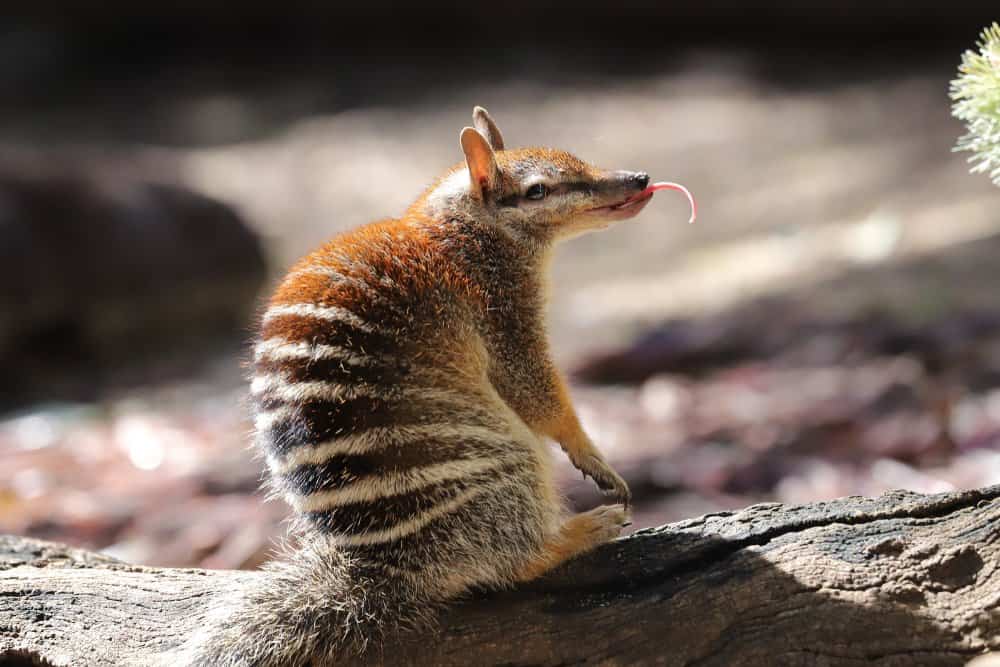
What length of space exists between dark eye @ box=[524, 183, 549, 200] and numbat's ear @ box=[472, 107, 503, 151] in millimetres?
364

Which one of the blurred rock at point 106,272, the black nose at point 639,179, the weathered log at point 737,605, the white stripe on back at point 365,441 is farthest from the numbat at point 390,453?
the blurred rock at point 106,272

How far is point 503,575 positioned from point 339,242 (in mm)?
950

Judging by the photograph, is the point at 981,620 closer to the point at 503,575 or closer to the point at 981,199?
the point at 503,575

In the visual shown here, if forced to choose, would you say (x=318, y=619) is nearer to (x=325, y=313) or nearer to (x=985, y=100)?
(x=325, y=313)

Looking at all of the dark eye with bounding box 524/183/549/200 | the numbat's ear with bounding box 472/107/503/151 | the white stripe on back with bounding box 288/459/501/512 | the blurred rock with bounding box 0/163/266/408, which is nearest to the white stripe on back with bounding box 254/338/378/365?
the white stripe on back with bounding box 288/459/501/512

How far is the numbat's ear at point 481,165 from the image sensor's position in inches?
119

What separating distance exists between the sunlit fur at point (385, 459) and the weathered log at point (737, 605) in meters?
0.11

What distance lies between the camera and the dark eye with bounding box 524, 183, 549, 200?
3.10m

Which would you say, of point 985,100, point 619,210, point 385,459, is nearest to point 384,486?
point 385,459

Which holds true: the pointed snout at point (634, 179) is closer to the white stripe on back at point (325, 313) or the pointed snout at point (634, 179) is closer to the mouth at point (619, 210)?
the mouth at point (619, 210)

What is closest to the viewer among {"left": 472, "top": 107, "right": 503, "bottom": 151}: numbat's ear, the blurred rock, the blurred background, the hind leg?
the hind leg

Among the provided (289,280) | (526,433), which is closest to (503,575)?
(526,433)

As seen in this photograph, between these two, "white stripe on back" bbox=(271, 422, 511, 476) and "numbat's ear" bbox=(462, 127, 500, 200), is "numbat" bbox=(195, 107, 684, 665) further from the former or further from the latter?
"numbat's ear" bbox=(462, 127, 500, 200)

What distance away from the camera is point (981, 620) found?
2.50 metres
